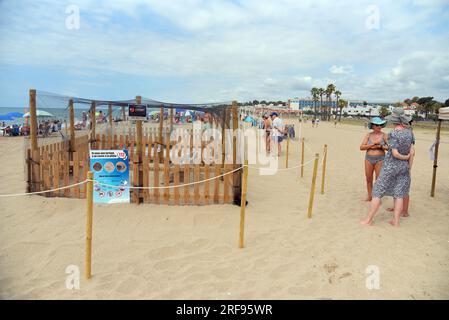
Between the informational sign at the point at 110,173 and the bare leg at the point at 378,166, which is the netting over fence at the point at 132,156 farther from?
the bare leg at the point at 378,166

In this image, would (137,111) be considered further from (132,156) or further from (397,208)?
(397,208)

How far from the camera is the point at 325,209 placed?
19.7 ft

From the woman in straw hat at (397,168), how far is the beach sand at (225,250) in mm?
504

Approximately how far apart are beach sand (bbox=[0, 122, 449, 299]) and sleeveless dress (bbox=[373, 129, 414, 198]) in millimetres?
603

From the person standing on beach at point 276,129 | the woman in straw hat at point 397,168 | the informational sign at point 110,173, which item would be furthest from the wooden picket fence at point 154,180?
the person standing on beach at point 276,129

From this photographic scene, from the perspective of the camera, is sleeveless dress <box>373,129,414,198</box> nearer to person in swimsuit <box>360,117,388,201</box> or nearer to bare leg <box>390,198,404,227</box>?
bare leg <box>390,198,404,227</box>

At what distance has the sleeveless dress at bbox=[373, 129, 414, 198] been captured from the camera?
4.83 meters

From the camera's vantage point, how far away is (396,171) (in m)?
4.89

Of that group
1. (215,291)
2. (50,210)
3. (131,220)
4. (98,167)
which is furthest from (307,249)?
(50,210)

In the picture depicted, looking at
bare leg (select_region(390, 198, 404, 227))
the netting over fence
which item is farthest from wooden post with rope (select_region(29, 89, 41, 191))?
bare leg (select_region(390, 198, 404, 227))

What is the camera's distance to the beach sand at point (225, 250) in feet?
10.8

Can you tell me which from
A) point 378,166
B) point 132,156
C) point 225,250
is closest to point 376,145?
point 378,166
